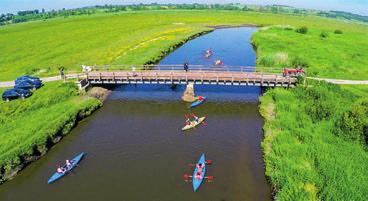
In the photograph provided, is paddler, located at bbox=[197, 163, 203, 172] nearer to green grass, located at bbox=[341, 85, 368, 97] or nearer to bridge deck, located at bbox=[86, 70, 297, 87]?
bridge deck, located at bbox=[86, 70, 297, 87]

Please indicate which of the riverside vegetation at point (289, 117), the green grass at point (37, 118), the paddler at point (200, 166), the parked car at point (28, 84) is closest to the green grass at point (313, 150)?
the riverside vegetation at point (289, 117)

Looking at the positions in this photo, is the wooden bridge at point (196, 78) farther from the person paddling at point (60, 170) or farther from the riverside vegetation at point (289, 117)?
the person paddling at point (60, 170)

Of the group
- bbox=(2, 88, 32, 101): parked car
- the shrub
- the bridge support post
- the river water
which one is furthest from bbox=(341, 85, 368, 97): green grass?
bbox=(2, 88, 32, 101): parked car

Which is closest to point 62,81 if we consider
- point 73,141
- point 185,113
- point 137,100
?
point 137,100

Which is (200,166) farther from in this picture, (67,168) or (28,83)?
(28,83)

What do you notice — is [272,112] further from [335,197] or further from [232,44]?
[232,44]

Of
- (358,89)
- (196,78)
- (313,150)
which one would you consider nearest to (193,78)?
(196,78)
